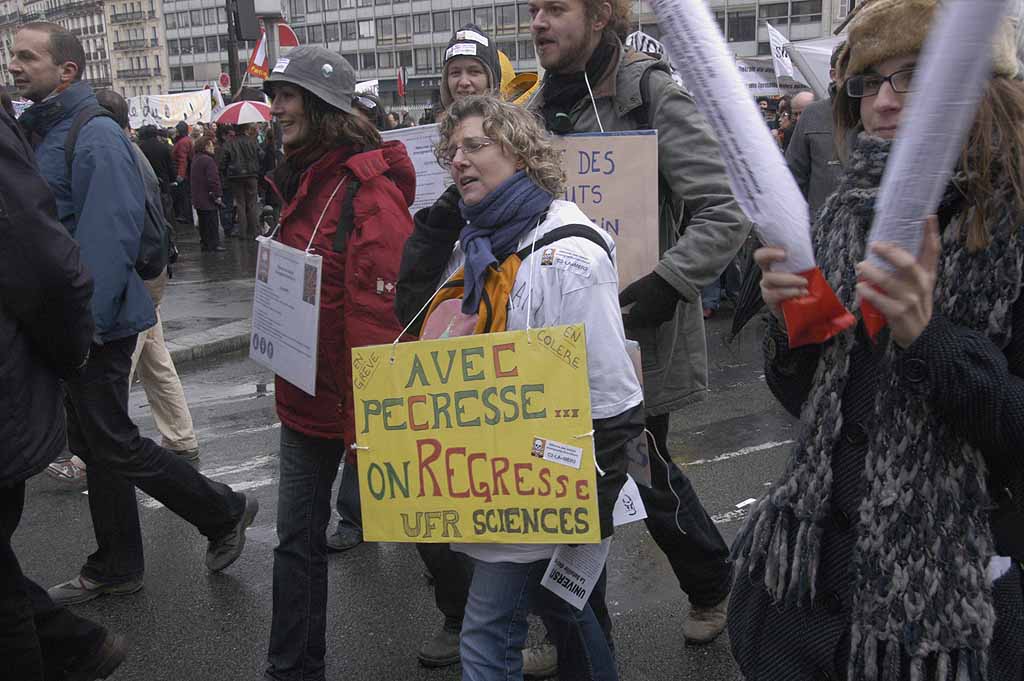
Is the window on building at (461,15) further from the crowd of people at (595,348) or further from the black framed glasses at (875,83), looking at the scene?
the black framed glasses at (875,83)

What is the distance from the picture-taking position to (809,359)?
75.4 inches

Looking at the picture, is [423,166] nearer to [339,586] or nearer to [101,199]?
[101,199]

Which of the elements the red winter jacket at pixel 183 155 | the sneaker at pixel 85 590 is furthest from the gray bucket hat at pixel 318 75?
the red winter jacket at pixel 183 155

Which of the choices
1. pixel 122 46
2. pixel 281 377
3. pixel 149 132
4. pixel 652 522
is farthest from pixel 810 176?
pixel 122 46

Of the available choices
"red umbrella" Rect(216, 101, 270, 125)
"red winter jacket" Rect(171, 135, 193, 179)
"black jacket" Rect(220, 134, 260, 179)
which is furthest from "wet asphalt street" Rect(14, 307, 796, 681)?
"red winter jacket" Rect(171, 135, 193, 179)

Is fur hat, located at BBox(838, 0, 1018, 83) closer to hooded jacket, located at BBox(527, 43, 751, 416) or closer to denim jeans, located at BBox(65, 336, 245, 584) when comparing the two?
hooded jacket, located at BBox(527, 43, 751, 416)

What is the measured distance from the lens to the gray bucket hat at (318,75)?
325cm

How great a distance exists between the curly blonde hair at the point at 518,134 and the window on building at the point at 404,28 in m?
100

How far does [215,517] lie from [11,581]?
1.43m

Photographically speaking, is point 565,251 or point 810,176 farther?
point 810,176

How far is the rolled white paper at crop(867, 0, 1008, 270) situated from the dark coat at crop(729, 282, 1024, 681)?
0.35 m

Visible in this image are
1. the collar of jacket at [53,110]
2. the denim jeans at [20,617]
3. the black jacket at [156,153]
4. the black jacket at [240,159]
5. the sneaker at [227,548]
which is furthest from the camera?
the black jacket at [240,159]

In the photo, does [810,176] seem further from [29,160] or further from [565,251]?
[29,160]

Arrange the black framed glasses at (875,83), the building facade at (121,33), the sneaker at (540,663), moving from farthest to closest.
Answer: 1. the building facade at (121,33)
2. the sneaker at (540,663)
3. the black framed glasses at (875,83)
